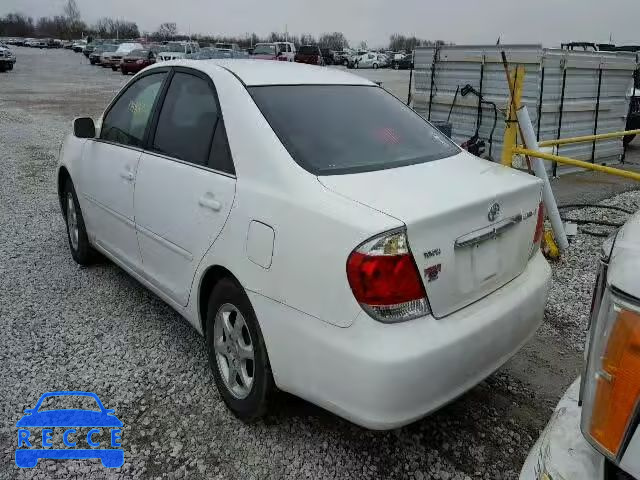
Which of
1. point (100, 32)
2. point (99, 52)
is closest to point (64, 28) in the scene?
point (100, 32)

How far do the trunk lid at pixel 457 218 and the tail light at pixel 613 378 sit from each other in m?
0.87

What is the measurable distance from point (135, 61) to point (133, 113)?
3262 centimetres

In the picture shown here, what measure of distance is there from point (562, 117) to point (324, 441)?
8070 mm

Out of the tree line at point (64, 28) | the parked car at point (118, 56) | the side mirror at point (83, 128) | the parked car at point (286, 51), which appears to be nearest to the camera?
the side mirror at point (83, 128)

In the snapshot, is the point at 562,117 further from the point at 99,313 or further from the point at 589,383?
the point at 589,383

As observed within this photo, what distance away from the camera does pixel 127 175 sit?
3.54 metres

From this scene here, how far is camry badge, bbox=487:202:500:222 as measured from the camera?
2.41m

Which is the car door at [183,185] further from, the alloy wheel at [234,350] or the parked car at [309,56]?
the parked car at [309,56]

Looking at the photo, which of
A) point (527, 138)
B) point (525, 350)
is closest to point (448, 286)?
point (525, 350)

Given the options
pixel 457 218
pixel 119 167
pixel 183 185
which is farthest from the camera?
pixel 119 167

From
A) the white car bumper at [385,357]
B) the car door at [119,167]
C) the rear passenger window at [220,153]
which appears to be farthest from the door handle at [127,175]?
the white car bumper at [385,357]

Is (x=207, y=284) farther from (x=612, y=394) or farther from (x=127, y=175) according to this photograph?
(x=612, y=394)

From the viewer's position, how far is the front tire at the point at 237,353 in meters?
2.51

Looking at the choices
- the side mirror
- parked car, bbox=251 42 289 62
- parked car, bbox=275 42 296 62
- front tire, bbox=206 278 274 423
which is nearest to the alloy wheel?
front tire, bbox=206 278 274 423
